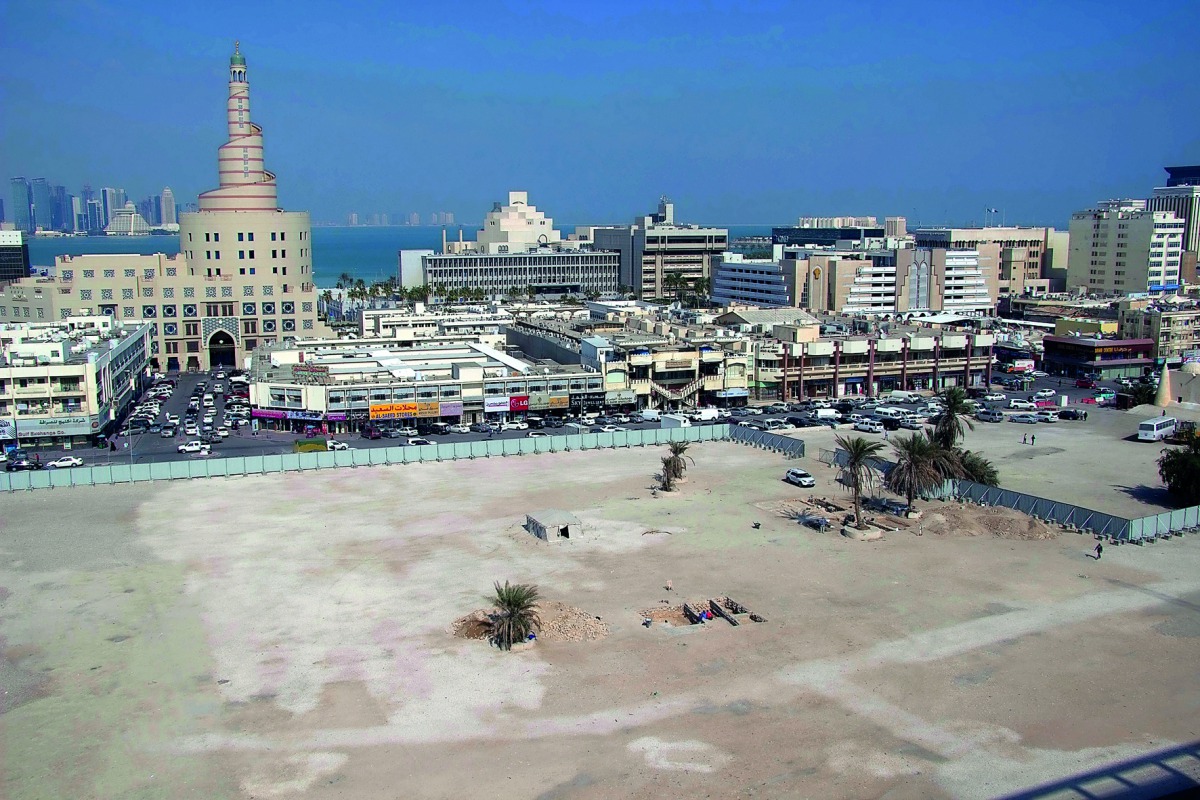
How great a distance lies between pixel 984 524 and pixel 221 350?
69.6 metres

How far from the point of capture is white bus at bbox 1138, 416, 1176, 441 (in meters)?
59.7

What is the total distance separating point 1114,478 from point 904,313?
189 ft

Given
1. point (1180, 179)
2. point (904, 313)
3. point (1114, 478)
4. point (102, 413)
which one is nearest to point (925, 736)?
point (1114, 478)

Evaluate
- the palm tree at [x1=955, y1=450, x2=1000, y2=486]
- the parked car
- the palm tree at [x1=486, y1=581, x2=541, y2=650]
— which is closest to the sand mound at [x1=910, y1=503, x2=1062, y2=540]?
the palm tree at [x1=955, y1=450, x2=1000, y2=486]

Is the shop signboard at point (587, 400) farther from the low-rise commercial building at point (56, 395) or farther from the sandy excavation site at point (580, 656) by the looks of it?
the low-rise commercial building at point (56, 395)

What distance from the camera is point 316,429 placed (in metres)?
63.4

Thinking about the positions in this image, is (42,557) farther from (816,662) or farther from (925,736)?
(925,736)

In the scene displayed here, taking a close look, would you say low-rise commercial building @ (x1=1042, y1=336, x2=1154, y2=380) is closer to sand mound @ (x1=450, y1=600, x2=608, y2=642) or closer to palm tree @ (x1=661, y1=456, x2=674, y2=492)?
palm tree @ (x1=661, y1=456, x2=674, y2=492)

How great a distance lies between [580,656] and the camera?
97.9 feet

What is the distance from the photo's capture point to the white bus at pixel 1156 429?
59719mm

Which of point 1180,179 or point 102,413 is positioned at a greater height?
point 1180,179

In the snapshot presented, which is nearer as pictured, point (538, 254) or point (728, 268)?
point (728, 268)

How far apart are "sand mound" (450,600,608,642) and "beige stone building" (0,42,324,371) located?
64.3 metres

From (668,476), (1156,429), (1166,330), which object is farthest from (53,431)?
(1166,330)
